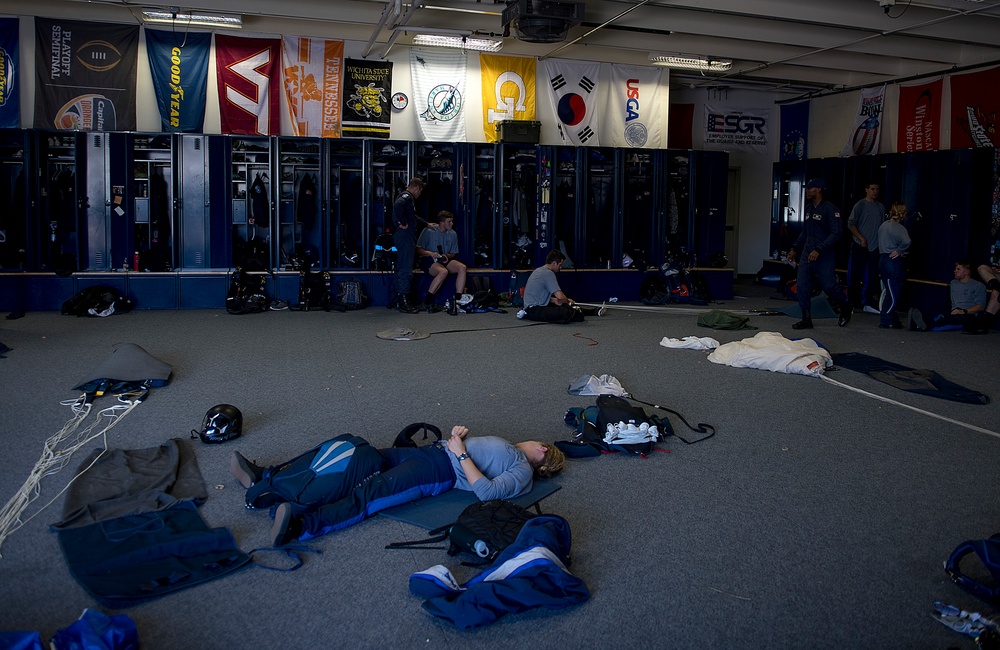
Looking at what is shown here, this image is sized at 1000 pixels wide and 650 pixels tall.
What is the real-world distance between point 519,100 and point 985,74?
6.49 metres

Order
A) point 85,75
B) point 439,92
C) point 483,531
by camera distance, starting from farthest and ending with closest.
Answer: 1. point 439,92
2. point 85,75
3. point 483,531

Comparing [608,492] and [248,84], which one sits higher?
[248,84]

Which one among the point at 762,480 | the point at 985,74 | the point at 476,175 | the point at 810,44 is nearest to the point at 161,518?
the point at 762,480

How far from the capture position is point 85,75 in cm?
1055

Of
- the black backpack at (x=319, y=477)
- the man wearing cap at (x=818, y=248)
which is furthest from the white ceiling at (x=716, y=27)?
the black backpack at (x=319, y=477)

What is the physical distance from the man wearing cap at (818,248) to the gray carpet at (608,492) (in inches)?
44.7

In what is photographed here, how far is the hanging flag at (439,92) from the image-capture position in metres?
11.9

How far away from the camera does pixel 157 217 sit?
36.1 ft

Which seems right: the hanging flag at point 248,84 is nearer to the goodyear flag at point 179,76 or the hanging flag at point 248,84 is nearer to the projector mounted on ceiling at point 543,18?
the goodyear flag at point 179,76

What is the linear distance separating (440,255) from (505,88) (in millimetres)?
2873

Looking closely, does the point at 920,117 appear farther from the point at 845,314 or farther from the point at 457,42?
the point at 457,42

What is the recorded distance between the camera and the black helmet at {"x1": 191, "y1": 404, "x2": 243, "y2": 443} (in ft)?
15.7

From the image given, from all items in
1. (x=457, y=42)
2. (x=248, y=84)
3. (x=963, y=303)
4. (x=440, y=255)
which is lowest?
(x=963, y=303)

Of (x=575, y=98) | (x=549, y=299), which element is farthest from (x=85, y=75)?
(x=575, y=98)
